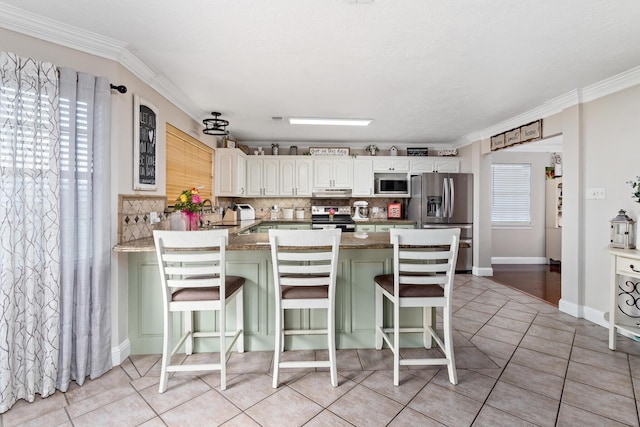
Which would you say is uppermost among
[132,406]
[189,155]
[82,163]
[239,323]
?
[189,155]

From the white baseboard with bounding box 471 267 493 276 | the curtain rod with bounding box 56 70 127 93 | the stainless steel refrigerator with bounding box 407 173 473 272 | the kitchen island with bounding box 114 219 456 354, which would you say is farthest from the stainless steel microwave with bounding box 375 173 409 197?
the curtain rod with bounding box 56 70 127 93

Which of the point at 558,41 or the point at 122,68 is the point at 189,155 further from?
the point at 558,41

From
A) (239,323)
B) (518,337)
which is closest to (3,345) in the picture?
(239,323)

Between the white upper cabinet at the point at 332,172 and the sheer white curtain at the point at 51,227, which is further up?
the white upper cabinet at the point at 332,172

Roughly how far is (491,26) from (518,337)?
257cm

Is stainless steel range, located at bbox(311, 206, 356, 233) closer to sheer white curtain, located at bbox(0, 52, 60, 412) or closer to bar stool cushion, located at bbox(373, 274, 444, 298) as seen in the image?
bar stool cushion, located at bbox(373, 274, 444, 298)

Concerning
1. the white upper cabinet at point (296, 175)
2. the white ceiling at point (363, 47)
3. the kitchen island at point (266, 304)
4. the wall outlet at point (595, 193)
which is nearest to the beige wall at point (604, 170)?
the wall outlet at point (595, 193)

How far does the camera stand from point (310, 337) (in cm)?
229

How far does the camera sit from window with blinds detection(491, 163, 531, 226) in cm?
566

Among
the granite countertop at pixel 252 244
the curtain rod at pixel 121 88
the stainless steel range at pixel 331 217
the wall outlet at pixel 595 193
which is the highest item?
the curtain rod at pixel 121 88

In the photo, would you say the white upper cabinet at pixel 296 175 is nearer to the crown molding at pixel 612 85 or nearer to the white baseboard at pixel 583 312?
the crown molding at pixel 612 85

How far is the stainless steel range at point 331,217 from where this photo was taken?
5.03 m

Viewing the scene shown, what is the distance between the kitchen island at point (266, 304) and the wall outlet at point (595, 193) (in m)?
2.33

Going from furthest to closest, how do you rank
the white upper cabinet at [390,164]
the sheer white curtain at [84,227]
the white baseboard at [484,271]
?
the white upper cabinet at [390,164] → the white baseboard at [484,271] → the sheer white curtain at [84,227]
